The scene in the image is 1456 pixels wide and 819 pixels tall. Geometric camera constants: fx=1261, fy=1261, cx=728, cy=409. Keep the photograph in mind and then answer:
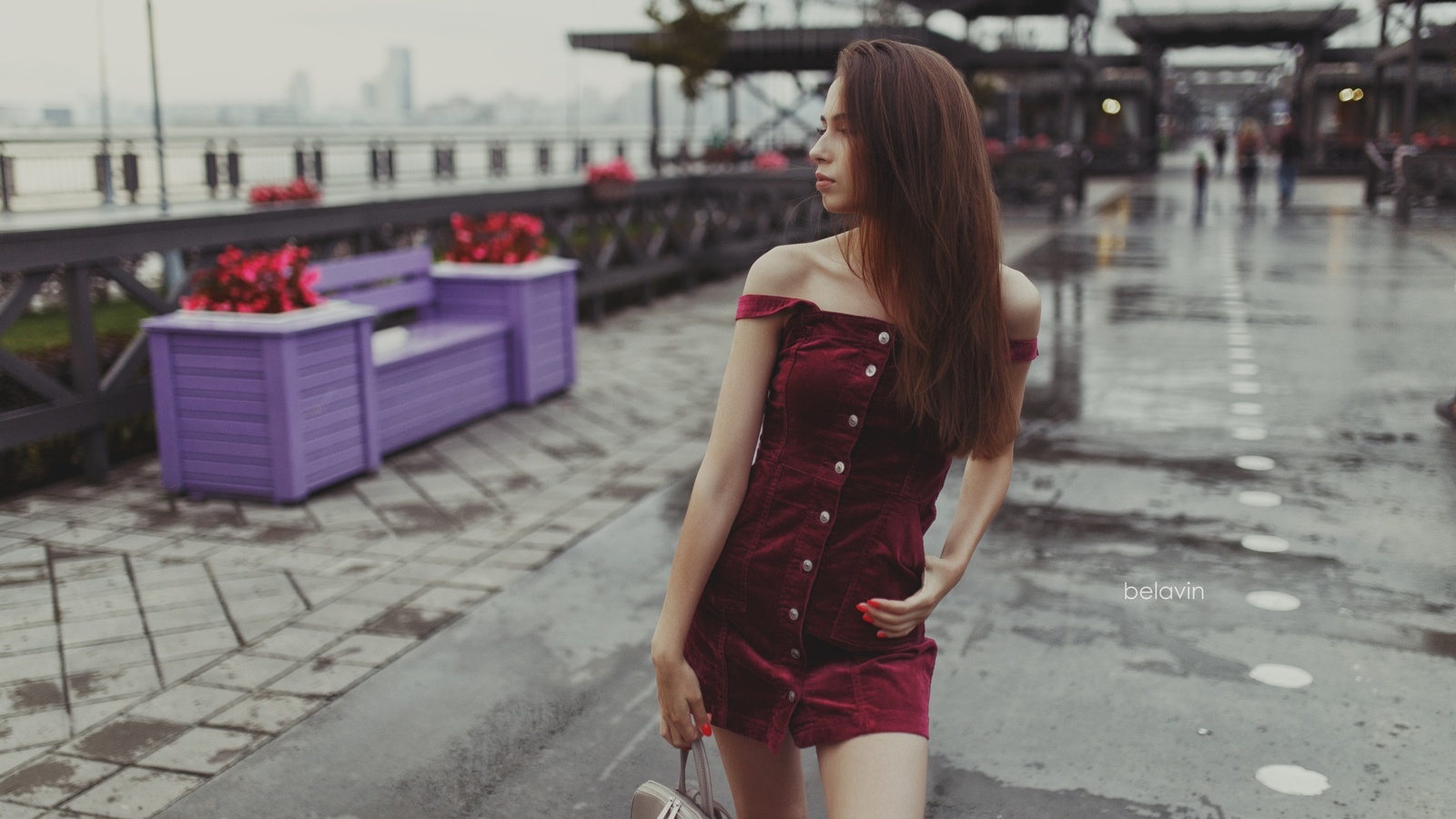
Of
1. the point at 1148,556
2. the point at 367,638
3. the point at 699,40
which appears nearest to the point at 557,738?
the point at 367,638

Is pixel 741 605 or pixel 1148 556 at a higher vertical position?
pixel 741 605

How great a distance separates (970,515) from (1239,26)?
3731 centimetres

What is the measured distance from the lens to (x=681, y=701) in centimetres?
180

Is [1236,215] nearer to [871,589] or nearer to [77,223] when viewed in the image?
[77,223]

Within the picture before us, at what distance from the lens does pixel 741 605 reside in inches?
72.4

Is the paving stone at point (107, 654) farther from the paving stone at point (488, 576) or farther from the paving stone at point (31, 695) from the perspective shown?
the paving stone at point (488, 576)

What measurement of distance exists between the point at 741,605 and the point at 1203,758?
1961 millimetres

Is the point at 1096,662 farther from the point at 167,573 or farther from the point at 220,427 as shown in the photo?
the point at 220,427

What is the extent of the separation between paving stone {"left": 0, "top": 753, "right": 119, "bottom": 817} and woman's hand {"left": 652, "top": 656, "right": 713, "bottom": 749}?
207cm

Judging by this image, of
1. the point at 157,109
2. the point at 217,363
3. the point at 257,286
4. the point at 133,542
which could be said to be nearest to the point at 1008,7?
the point at 157,109

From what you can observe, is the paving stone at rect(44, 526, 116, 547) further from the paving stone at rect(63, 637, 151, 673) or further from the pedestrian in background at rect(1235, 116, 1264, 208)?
the pedestrian in background at rect(1235, 116, 1264, 208)

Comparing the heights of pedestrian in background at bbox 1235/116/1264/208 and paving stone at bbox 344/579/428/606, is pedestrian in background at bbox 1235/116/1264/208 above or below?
above

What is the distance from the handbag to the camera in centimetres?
177

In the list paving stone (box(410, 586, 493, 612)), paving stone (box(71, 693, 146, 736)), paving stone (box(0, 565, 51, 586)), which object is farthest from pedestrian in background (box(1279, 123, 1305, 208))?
paving stone (box(71, 693, 146, 736))
